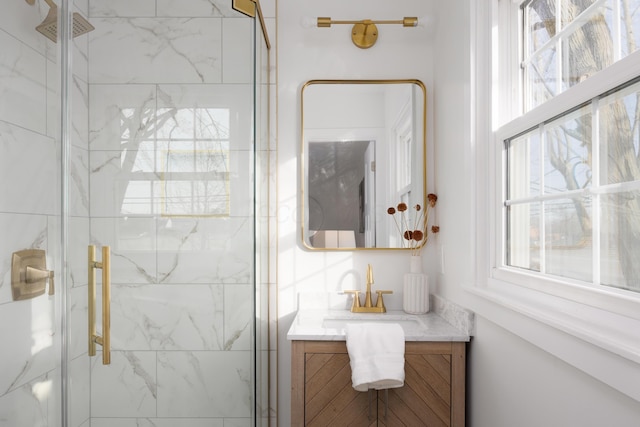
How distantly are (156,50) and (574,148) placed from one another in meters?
1.21

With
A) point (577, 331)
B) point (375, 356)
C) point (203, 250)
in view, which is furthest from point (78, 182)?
point (577, 331)

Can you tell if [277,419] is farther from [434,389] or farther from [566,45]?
[566,45]

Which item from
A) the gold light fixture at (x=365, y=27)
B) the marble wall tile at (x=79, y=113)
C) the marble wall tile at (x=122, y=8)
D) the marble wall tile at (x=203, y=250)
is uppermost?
the gold light fixture at (x=365, y=27)

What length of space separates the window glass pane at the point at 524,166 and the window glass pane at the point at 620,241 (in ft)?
1.09

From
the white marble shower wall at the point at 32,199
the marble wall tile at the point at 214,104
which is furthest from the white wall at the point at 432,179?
the white marble shower wall at the point at 32,199

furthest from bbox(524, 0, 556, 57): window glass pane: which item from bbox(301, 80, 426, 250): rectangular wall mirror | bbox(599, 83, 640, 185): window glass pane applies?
bbox(301, 80, 426, 250): rectangular wall mirror

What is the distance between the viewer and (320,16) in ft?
7.07

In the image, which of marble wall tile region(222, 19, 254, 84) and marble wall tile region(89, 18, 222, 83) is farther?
marble wall tile region(222, 19, 254, 84)

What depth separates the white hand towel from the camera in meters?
1.49

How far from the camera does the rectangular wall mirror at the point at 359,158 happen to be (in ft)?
6.91

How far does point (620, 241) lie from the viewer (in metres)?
0.91

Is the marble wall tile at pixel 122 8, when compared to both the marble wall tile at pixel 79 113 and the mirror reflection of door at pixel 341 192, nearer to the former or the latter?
the marble wall tile at pixel 79 113

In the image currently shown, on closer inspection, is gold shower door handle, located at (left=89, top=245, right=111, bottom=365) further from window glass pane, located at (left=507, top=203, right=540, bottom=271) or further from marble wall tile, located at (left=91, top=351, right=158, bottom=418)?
window glass pane, located at (left=507, top=203, right=540, bottom=271)

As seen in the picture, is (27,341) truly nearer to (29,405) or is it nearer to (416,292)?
(29,405)
